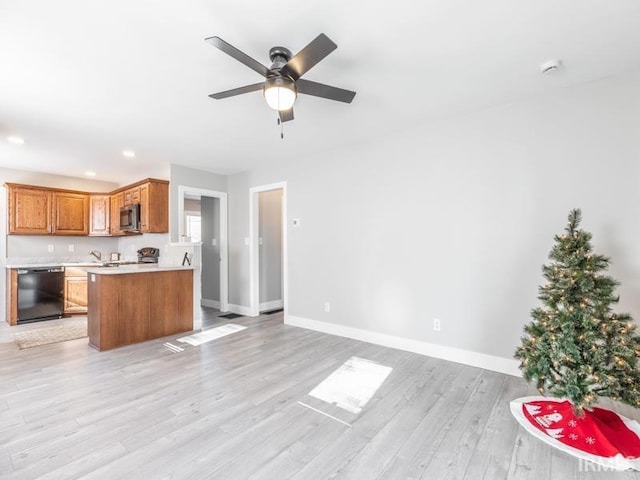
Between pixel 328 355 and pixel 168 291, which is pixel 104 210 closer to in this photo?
pixel 168 291

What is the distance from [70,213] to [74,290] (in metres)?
1.41

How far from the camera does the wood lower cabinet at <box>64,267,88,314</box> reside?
5.38m

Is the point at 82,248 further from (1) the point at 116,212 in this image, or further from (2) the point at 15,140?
(2) the point at 15,140

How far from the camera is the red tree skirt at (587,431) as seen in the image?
180 centimetres

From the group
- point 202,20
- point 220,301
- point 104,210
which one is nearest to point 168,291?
point 220,301

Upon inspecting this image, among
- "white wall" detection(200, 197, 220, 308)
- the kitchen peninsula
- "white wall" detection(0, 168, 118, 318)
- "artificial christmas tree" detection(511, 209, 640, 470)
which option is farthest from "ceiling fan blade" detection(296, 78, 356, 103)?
"white wall" detection(0, 168, 118, 318)

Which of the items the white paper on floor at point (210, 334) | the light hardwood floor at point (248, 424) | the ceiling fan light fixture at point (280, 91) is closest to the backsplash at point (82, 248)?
the white paper on floor at point (210, 334)

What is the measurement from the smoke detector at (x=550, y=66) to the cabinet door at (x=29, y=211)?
7.10 metres

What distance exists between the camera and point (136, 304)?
3955mm

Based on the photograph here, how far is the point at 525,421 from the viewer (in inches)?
84.8

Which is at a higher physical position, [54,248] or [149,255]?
[54,248]

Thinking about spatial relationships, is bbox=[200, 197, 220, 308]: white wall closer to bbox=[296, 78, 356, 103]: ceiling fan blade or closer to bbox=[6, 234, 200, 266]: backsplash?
bbox=[6, 234, 200, 266]: backsplash

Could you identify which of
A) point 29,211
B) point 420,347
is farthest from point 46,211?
point 420,347

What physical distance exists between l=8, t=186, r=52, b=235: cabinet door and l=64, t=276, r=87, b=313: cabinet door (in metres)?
0.98
